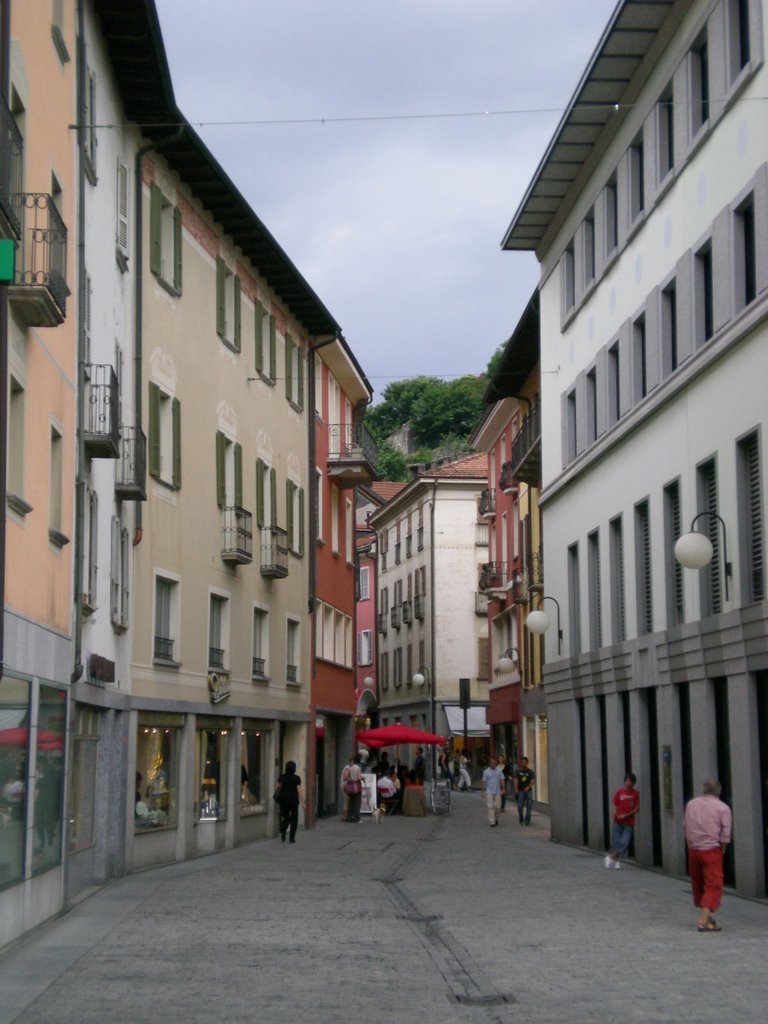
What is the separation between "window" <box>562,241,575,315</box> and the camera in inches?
1350

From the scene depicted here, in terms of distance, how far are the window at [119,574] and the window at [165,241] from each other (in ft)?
16.9

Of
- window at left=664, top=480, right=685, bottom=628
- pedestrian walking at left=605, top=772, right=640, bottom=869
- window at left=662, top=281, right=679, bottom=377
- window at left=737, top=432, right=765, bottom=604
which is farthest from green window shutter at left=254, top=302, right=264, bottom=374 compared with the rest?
window at left=737, top=432, right=765, bottom=604

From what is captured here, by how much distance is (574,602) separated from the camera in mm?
33625

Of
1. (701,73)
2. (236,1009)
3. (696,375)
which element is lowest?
(236,1009)

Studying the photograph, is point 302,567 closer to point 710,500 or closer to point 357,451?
point 357,451

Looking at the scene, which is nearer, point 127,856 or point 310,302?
point 127,856

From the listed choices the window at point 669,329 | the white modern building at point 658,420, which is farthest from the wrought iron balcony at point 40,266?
the window at point 669,329

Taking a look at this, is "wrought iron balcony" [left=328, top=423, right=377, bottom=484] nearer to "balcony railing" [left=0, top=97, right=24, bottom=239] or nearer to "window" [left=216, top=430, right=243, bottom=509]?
"window" [left=216, top=430, right=243, bottom=509]

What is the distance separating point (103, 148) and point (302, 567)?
1708 centimetres

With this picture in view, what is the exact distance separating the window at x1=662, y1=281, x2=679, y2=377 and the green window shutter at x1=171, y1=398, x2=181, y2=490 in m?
8.56

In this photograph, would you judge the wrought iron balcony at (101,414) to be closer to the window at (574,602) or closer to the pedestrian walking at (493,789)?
the window at (574,602)

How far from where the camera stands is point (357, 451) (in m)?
43.8

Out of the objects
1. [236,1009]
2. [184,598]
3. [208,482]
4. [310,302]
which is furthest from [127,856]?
[310,302]

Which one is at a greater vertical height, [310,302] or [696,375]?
[310,302]
